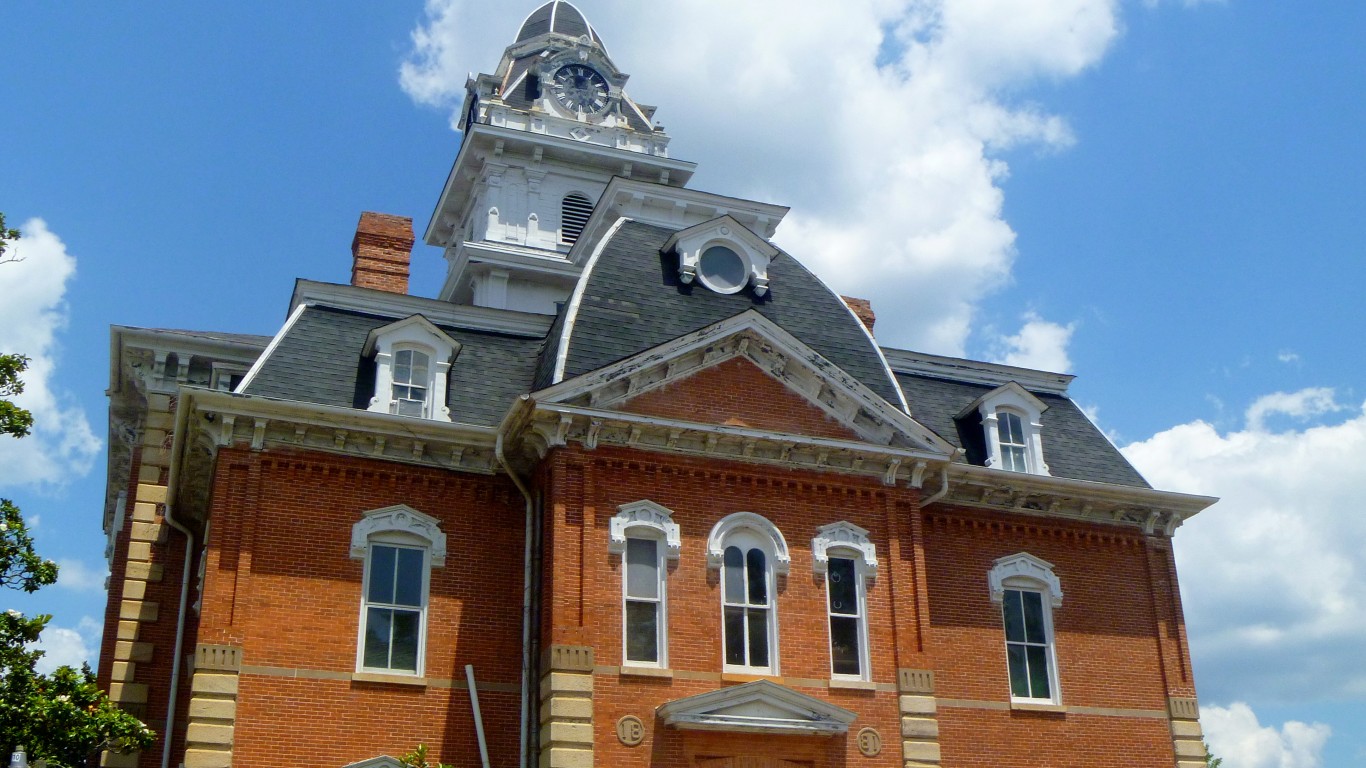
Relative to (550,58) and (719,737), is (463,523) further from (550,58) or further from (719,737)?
(550,58)

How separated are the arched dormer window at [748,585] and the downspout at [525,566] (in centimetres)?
278

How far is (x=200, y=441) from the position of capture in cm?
2003

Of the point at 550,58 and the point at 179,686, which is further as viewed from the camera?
the point at 550,58

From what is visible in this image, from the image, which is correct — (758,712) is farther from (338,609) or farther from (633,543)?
(338,609)

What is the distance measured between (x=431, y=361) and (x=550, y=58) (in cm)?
1608

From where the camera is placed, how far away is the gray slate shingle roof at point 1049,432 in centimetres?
2434

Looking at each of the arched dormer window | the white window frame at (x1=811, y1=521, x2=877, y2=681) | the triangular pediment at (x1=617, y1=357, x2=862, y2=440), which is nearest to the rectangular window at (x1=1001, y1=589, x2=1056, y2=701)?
the white window frame at (x1=811, y1=521, x2=877, y2=681)

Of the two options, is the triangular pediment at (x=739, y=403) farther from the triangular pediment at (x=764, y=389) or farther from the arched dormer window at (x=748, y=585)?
the arched dormer window at (x=748, y=585)

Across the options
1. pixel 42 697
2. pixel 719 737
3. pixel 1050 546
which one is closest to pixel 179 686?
pixel 42 697

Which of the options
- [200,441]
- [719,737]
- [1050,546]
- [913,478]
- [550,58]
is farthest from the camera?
[550,58]

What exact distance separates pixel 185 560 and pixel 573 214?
14290 mm

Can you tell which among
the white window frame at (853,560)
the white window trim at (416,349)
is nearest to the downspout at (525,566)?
the white window trim at (416,349)

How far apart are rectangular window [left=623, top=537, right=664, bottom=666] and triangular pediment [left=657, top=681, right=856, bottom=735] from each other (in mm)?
846

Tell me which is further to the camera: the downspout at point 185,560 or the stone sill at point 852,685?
the stone sill at point 852,685
